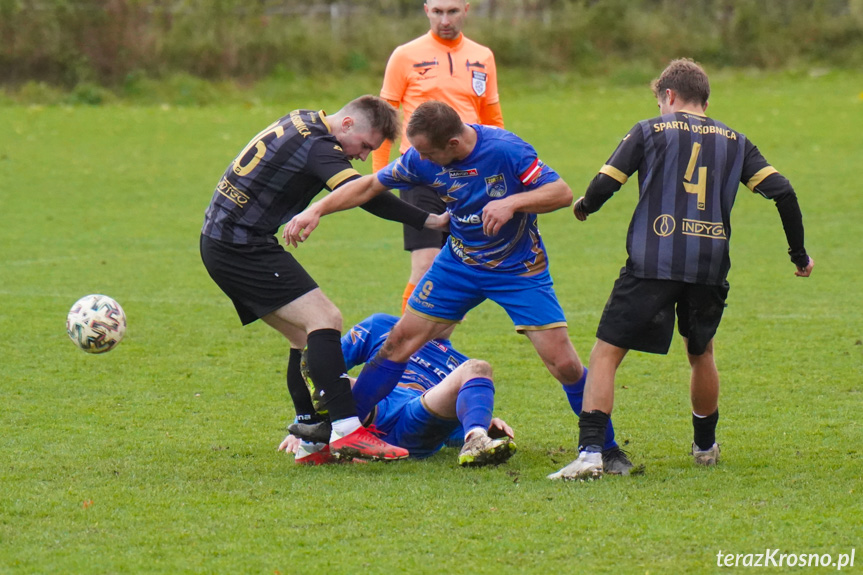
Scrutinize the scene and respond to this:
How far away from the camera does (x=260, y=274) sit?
5551 mm

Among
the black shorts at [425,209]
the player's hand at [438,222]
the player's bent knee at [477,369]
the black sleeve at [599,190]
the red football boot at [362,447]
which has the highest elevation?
the black sleeve at [599,190]

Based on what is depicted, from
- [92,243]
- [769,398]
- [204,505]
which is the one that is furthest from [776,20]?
[204,505]

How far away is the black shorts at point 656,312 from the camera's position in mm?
5039

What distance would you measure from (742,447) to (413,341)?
1.74 metres

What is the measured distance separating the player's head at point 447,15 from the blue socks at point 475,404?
3580 mm

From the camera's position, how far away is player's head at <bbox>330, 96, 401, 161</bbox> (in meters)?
5.59

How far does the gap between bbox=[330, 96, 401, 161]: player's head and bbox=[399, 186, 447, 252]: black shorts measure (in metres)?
1.97

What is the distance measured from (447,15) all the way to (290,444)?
3830 millimetres

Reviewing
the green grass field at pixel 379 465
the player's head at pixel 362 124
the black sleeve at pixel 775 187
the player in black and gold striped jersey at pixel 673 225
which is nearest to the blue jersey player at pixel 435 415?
the green grass field at pixel 379 465

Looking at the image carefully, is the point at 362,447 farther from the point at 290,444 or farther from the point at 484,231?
the point at 484,231

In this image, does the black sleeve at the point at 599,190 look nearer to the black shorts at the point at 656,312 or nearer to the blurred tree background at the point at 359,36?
the black shorts at the point at 656,312

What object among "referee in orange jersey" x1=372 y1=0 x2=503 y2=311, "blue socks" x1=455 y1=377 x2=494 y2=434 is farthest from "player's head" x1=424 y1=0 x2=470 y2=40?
"blue socks" x1=455 y1=377 x2=494 y2=434

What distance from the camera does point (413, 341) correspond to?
18.3ft

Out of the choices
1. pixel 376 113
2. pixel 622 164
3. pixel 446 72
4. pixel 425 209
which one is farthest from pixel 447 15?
pixel 622 164
